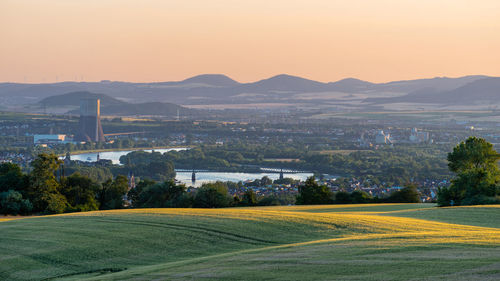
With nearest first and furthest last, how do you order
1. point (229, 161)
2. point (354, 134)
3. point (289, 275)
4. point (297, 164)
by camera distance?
point (289, 275)
point (297, 164)
point (229, 161)
point (354, 134)

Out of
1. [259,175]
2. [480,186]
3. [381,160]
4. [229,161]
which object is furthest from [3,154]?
[480,186]

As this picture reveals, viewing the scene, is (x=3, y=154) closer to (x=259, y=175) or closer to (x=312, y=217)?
(x=259, y=175)

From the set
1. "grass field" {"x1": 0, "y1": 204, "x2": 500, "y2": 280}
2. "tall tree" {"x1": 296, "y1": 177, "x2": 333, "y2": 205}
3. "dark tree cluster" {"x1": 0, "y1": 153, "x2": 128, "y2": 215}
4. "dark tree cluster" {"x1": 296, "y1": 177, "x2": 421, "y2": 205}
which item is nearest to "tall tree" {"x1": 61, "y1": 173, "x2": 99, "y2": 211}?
"dark tree cluster" {"x1": 0, "y1": 153, "x2": 128, "y2": 215}

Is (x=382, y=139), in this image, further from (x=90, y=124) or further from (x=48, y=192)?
(x=48, y=192)

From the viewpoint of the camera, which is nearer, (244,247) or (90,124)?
(244,247)

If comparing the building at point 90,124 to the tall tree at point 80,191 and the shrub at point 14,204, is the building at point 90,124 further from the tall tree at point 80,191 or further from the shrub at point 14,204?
the shrub at point 14,204

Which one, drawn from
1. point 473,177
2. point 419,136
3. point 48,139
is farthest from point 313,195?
point 48,139
